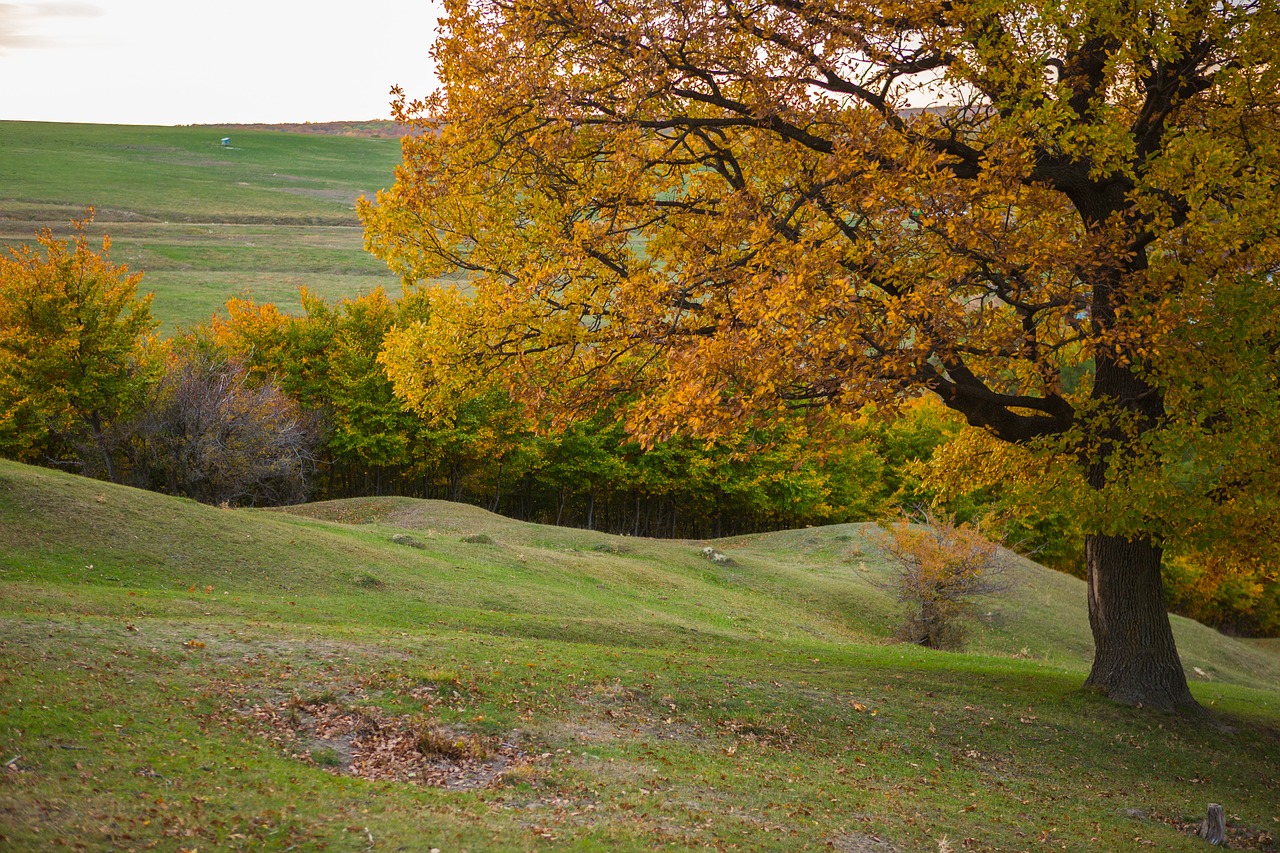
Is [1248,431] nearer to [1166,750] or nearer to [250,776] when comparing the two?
[1166,750]

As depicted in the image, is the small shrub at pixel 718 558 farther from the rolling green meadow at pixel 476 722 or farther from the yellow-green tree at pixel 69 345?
the yellow-green tree at pixel 69 345

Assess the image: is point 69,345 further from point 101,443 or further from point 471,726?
point 471,726

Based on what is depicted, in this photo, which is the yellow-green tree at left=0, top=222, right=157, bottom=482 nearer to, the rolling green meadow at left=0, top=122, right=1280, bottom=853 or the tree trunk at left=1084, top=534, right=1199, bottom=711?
the rolling green meadow at left=0, top=122, right=1280, bottom=853

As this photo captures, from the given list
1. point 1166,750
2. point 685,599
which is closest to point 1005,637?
point 685,599

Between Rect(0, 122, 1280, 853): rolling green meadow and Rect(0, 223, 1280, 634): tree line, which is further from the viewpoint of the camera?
Rect(0, 223, 1280, 634): tree line

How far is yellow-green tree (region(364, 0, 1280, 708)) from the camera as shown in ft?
41.3

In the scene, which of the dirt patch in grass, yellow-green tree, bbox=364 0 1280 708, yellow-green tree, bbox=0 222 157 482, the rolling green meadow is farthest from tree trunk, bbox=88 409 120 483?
the dirt patch in grass

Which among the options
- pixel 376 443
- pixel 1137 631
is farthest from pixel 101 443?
pixel 1137 631

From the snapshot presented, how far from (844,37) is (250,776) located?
12257 mm

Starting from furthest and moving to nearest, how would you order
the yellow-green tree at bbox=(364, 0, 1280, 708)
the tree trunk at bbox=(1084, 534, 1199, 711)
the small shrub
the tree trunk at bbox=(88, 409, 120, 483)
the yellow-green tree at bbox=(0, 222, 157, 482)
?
the tree trunk at bbox=(88, 409, 120, 483), the yellow-green tree at bbox=(0, 222, 157, 482), the small shrub, the tree trunk at bbox=(1084, 534, 1199, 711), the yellow-green tree at bbox=(364, 0, 1280, 708)

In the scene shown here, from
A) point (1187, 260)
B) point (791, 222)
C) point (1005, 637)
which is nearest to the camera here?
point (1187, 260)

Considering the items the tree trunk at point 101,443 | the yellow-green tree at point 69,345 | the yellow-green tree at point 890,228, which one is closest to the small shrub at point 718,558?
the yellow-green tree at point 890,228

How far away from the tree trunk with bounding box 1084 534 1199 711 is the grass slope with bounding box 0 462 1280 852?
1.98 feet

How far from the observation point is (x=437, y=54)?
15.0 m
